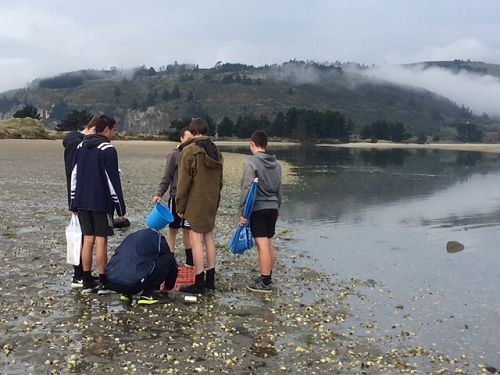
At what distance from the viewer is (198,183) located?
847cm

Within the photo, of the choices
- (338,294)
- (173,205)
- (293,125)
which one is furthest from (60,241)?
(293,125)

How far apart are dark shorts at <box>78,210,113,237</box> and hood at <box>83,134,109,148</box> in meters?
Answer: 1.00

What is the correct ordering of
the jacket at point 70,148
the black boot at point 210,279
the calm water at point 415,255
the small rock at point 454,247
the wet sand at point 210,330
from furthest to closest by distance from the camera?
1. the small rock at point 454,247
2. the black boot at point 210,279
3. the jacket at point 70,148
4. the calm water at point 415,255
5. the wet sand at point 210,330

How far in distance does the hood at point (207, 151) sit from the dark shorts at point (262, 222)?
106 centimetres

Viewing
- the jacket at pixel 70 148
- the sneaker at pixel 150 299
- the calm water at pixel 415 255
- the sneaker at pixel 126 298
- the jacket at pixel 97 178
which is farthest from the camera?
the jacket at pixel 70 148

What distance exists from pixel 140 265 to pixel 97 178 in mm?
1473

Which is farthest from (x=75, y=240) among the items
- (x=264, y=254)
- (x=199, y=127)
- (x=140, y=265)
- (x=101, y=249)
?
(x=264, y=254)

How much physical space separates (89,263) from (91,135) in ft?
6.40

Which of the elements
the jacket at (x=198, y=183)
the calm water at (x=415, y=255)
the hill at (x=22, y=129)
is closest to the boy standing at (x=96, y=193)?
the jacket at (x=198, y=183)

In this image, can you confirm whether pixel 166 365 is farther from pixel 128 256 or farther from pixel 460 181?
pixel 460 181

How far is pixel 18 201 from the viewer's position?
57.9ft

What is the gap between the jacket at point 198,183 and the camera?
8.42m

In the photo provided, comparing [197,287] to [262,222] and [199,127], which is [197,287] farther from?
[199,127]

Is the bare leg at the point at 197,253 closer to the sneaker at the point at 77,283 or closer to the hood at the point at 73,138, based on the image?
the sneaker at the point at 77,283
